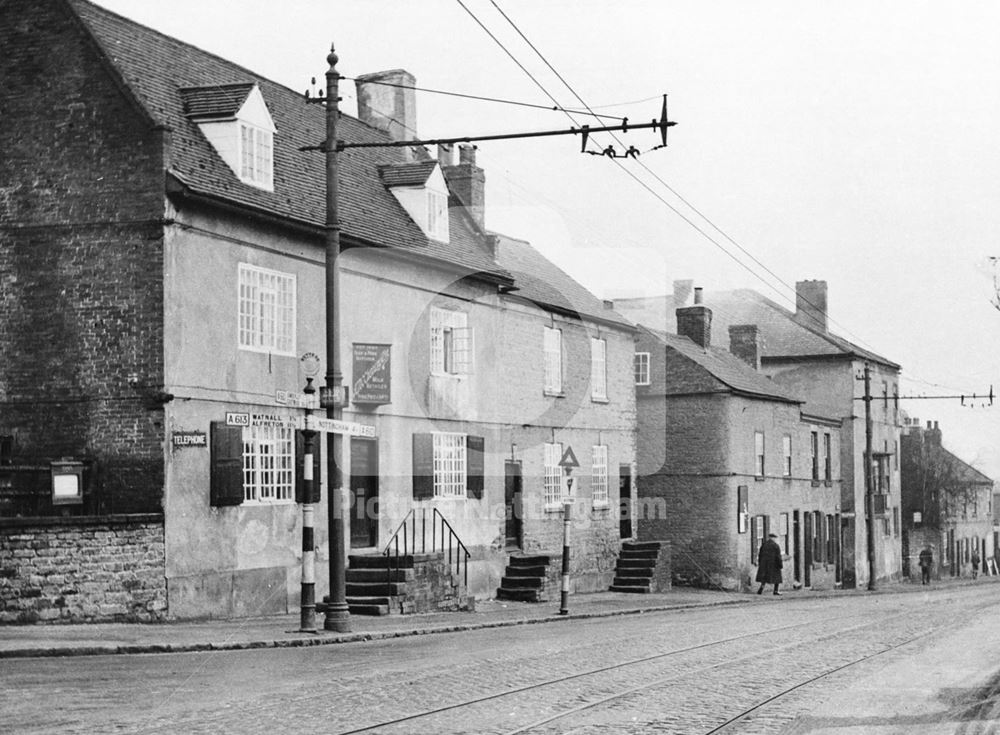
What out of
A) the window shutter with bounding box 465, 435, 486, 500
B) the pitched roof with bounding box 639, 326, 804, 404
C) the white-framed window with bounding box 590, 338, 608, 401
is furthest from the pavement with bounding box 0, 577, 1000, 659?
the pitched roof with bounding box 639, 326, 804, 404

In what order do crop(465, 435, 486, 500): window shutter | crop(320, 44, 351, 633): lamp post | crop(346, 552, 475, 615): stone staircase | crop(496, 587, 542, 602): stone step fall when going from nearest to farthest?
crop(320, 44, 351, 633): lamp post → crop(346, 552, 475, 615): stone staircase → crop(465, 435, 486, 500): window shutter → crop(496, 587, 542, 602): stone step

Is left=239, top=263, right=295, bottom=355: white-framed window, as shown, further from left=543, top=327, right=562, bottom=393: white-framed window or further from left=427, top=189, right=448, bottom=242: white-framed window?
left=543, top=327, right=562, bottom=393: white-framed window

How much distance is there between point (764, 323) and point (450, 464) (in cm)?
3788

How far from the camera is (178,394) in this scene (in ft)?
72.3

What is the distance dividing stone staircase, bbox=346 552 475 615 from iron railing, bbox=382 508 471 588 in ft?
1.72

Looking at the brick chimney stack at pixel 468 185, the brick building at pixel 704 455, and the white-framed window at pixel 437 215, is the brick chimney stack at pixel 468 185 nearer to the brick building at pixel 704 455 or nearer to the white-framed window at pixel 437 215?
the white-framed window at pixel 437 215

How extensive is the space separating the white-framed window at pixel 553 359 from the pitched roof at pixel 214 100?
12.8 m

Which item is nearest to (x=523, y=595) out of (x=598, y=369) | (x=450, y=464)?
(x=450, y=464)

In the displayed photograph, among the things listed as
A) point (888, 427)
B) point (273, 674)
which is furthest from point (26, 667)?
point (888, 427)

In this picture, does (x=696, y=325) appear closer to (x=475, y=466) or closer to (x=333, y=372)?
(x=475, y=466)

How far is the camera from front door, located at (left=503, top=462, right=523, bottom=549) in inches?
1328

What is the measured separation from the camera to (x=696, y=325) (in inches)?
1996

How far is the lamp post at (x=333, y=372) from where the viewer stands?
2066 centimetres

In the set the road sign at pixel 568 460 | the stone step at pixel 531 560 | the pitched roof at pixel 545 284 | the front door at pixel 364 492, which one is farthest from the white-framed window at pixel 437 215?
the stone step at pixel 531 560
